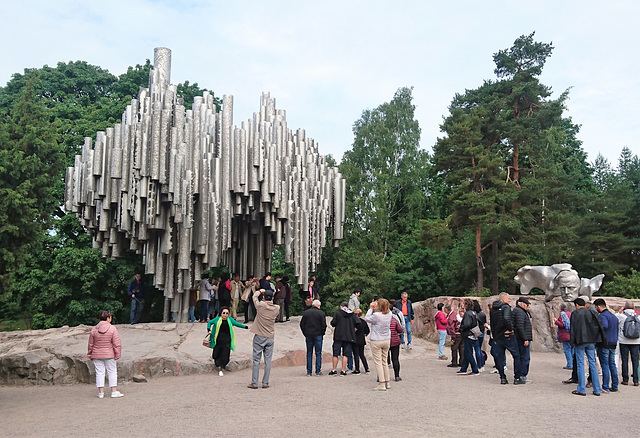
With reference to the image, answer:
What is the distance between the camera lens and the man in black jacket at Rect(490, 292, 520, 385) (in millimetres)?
9930

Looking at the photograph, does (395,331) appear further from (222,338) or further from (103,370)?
(103,370)

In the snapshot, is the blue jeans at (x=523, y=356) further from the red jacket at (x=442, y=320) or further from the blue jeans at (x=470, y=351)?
the red jacket at (x=442, y=320)

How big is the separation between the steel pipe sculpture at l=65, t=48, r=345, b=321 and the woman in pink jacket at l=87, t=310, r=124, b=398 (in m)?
6.47

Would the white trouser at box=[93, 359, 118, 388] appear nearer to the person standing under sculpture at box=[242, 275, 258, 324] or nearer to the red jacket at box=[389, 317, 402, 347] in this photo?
the red jacket at box=[389, 317, 402, 347]

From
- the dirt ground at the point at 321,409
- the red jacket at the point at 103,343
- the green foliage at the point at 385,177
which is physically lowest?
the dirt ground at the point at 321,409

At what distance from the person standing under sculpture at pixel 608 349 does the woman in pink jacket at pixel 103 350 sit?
830cm

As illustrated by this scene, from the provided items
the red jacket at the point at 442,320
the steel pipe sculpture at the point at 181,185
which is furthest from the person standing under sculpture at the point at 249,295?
the red jacket at the point at 442,320

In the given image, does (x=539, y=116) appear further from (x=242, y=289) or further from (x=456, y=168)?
(x=242, y=289)

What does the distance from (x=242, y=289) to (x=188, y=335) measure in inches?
163

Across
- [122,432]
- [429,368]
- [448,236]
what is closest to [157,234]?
[429,368]

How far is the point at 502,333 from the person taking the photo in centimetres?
1002

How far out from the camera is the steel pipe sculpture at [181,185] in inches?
623

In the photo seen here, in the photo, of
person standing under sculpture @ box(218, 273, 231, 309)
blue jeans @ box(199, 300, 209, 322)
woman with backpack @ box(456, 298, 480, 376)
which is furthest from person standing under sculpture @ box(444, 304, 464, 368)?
blue jeans @ box(199, 300, 209, 322)

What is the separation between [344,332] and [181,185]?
22.9 feet
